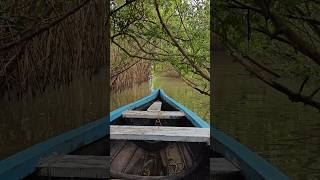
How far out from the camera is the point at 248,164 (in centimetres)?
286

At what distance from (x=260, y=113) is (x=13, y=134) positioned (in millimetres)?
4761

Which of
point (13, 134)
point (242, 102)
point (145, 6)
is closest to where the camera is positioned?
point (13, 134)

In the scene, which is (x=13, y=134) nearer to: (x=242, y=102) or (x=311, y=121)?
(x=311, y=121)

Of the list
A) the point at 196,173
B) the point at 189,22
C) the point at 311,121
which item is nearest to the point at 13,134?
the point at 196,173

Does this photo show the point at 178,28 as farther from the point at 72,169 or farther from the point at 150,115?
the point at 72,169

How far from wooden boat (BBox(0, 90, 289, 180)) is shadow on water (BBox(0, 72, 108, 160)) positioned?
0.98m

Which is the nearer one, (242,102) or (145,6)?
(145,6)

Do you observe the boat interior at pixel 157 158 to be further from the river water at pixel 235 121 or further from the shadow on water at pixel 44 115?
the shadow on water at pixel 44 115

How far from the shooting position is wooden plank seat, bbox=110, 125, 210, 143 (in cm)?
420

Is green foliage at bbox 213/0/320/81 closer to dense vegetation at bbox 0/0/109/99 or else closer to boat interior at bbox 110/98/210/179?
boat interior at bbox 110/98/210/179

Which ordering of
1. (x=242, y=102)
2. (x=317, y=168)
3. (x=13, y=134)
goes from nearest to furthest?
(x=317, y=168) → (x=13, y=134) → (x=242, y=102)

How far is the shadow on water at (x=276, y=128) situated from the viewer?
5000mm

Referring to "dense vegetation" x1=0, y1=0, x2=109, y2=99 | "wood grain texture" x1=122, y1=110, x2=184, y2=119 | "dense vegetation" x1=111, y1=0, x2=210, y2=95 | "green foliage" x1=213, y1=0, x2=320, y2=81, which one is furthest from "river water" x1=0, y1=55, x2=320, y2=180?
"dense vegetation" x1=111, y1=0, x2=210, y2=95

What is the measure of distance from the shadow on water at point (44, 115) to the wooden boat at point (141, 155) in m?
0.98
